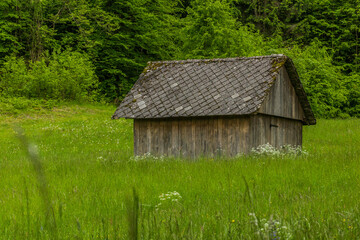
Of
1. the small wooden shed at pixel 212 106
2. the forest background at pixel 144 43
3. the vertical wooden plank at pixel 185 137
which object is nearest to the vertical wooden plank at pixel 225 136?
the small wooden shed at pixel 212 106

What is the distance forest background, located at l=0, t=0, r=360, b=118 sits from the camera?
2849 centimetres

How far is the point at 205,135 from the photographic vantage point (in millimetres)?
14422

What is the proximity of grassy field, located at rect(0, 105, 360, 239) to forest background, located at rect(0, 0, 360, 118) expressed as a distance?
1945cm

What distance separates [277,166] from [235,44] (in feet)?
66.7

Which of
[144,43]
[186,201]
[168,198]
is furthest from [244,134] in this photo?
[144,43]

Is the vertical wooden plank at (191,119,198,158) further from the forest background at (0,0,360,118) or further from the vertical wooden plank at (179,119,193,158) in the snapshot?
the forest background at (0,0,360,118)

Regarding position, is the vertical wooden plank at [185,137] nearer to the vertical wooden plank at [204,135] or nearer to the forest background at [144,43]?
the vertical wooden plank at [204,135]

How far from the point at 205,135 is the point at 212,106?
114 cm

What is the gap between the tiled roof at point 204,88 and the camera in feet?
45.3

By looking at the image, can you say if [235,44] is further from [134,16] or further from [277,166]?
[277,166]

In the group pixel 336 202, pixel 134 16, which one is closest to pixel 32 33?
pixel 134 16

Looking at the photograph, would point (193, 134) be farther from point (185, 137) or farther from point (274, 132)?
point (274, 132)

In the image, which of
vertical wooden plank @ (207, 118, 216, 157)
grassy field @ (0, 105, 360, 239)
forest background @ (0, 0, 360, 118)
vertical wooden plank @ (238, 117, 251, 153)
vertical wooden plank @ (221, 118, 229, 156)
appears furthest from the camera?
forest background @ (0, 0, 360, 118)

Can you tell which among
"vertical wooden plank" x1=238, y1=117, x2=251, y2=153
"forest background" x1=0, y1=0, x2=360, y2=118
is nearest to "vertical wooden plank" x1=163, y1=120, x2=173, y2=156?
"vertical wooden plank" x1=238, y1=117, x2=251, y2=153
